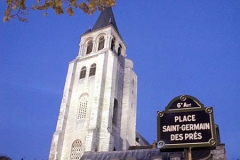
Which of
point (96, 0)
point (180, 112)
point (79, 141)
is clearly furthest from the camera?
point (79, 141)

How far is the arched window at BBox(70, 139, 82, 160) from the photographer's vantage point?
108 feet

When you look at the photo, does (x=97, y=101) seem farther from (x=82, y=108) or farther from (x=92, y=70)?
(x=92, y=70)

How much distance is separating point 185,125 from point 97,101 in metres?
25.9

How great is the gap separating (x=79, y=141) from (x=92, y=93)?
6869 mm

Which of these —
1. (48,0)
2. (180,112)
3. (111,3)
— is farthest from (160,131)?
(48,0)

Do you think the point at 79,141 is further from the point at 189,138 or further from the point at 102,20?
the point at 189,138

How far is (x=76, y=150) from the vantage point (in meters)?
33.7

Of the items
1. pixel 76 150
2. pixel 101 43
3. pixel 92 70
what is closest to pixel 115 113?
pixel 92 70

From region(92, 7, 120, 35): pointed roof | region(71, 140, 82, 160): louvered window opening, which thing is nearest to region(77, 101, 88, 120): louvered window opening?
region(71, 140, 82, 160): louvered window opening

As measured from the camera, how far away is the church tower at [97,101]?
1318 inches

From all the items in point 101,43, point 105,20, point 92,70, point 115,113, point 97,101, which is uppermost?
point 105,20

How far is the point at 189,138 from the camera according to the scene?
31.2 ft

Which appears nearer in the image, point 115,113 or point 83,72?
point 115,113

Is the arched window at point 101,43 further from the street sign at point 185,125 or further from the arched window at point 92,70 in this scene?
the street sign at point 185,125
